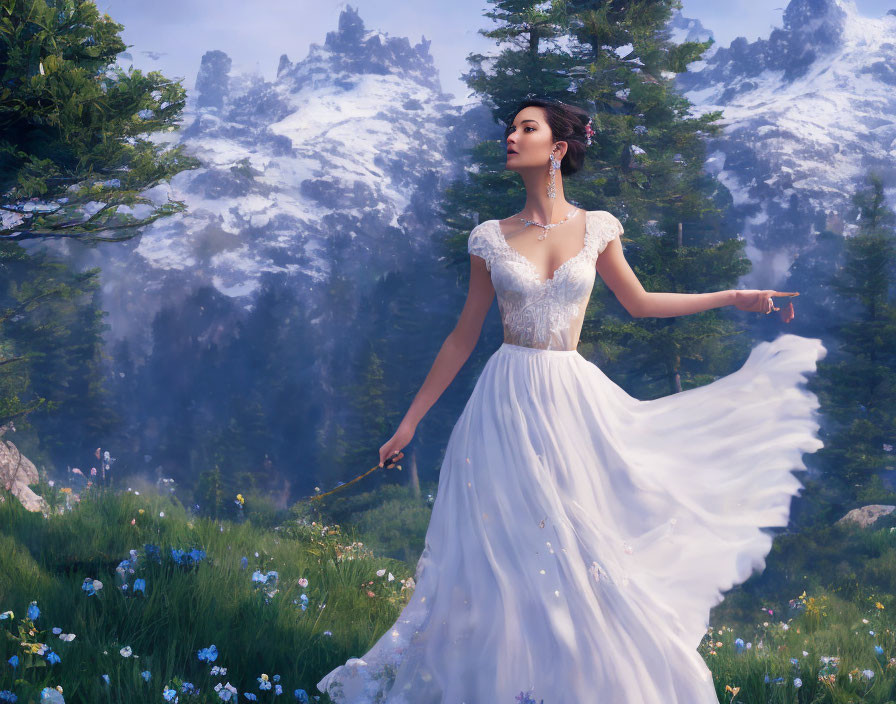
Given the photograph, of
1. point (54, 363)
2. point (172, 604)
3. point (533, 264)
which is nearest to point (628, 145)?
point (533, 264)

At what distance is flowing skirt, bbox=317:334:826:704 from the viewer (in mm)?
2457

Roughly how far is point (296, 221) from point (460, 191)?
1030cm

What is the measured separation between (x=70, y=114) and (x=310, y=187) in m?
18.0

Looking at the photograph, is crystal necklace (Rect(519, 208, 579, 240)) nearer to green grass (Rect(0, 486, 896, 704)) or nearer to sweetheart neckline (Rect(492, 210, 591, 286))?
→ sweetheart neckline (Rect(492, 210, 591, 286))

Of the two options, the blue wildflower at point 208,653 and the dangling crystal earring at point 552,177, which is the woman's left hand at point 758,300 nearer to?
the dangling crystal earring at point 552,177

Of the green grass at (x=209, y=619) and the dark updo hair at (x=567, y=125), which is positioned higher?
the dark updo hair at (x=567, y=125)

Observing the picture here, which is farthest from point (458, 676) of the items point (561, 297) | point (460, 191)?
point (460, 191)

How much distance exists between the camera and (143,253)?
23094 millimetres

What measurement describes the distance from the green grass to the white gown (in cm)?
26

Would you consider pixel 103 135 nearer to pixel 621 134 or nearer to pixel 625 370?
pixel 621 134

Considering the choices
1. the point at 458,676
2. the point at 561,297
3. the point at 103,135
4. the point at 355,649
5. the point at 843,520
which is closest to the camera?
the point at 458,676

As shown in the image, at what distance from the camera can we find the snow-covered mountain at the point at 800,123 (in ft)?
61.1

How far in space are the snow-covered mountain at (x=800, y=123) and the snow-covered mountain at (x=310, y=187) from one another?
273 inches

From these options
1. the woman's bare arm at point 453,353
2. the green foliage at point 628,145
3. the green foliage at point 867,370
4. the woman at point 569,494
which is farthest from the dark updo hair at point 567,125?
the green foliage at point 867,370
